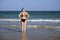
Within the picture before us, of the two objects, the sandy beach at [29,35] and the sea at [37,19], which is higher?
the sea at [37,19]

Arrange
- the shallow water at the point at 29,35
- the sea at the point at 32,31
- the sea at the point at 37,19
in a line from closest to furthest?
the shallow water at the point at 29,35 → the sea at the point at 32,31 → the sea at the point at 37,19

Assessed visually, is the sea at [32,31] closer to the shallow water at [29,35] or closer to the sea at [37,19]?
the shallow water at [29,35]

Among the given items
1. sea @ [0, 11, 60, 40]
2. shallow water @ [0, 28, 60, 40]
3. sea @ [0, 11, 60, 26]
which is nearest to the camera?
shallow water @ [0, 28, 60, 40]

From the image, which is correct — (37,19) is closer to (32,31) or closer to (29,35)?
(32,31)

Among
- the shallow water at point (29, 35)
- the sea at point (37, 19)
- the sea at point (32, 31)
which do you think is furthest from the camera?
the sea at point (37, 19)

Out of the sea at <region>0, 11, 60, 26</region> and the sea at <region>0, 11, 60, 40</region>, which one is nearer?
the sea at <region>0, 11, 60, 40</region>

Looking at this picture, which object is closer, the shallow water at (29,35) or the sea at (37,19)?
the shallow water at (29,35)

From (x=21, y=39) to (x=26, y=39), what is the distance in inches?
10.7

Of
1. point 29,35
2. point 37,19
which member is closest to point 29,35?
point 29,35

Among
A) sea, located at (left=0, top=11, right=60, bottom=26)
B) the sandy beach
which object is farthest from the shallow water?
sea, located at (left=0, top=11, right=60, bottom=26)

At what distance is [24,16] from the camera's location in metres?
15.3

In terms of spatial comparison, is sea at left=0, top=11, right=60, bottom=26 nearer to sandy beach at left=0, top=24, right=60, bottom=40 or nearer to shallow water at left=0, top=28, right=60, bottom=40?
sandy beach at left=0, top=24, right=60, bottom=40

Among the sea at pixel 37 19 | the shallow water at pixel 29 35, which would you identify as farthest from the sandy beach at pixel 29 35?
the sea at pixel 37 19

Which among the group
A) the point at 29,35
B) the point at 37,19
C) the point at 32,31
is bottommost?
the point at 29,35
